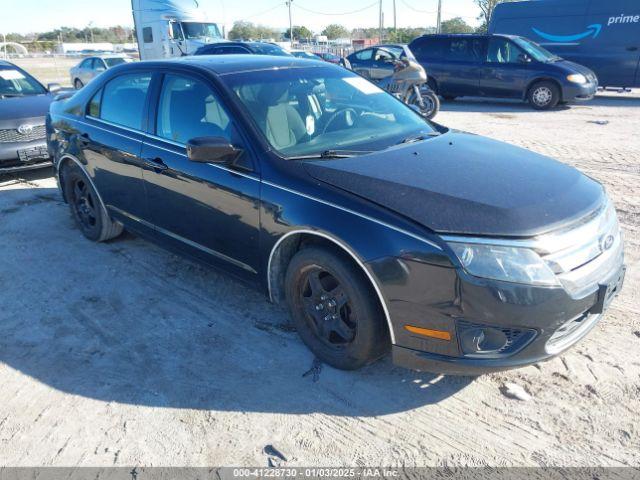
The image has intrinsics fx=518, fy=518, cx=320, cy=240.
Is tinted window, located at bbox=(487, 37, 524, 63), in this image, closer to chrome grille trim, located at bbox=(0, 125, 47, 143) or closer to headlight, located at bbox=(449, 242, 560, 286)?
chrome grille trim, located at bbox=(0, 125, 47, 143)

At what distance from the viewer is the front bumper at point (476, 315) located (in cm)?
238

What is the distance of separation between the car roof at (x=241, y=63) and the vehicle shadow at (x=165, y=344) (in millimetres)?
1642

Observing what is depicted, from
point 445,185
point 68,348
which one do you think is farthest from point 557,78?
point 68,348

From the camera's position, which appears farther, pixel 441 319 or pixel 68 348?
pixel 68 348

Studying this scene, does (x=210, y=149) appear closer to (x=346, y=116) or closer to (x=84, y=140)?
(x=346, y=116)

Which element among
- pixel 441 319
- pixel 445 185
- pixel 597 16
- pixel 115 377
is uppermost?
pixel 597 16

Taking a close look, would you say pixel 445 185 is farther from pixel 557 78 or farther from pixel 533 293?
pixel 557 78

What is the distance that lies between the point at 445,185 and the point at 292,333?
143 centimetres

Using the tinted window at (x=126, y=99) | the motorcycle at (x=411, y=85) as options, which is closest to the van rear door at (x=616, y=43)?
the motorcycle at (x=411, y=85)

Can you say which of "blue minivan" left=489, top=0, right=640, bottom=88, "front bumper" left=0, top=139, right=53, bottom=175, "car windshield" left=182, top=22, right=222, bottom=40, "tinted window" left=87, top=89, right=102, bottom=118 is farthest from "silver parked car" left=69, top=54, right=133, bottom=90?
"tinted window" left=87, top=89, right=102, bottom=118

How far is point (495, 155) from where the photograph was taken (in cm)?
332

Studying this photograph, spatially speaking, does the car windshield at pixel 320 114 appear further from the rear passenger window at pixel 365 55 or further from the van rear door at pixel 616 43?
the van rear door at pixel 616 43

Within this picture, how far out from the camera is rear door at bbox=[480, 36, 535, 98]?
12.6m

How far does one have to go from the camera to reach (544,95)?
12.4m
